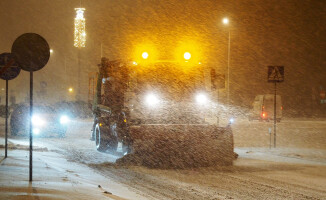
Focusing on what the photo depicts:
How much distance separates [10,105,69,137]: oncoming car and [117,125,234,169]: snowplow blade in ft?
34.2

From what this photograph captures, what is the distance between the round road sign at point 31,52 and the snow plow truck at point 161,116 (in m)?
4.83

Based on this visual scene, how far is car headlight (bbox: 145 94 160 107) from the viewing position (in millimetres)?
14188

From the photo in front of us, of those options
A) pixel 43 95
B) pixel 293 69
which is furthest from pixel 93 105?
pixel 293 69

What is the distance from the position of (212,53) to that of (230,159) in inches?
1670

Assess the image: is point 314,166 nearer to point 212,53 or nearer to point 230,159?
point 230,159

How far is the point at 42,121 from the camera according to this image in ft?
75.9

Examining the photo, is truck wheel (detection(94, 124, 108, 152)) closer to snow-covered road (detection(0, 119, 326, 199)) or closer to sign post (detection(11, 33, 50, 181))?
snow-covered road (detection(0, 119, 326, 199))

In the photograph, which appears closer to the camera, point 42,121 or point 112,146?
point 112,146

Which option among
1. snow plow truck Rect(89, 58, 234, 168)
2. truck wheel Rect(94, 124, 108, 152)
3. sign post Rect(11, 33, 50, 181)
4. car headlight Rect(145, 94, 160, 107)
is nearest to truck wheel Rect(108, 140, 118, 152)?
snow plow truck Rect(89, 58, 234, 168)

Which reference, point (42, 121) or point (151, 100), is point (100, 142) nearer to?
point (151, 100)

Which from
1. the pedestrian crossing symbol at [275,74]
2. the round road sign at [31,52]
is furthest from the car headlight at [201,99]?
the round road sign at [31,52]

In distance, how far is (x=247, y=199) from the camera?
8312 mm

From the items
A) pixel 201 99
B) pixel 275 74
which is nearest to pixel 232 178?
pixel 201 99

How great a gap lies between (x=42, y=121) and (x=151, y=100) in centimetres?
1033
